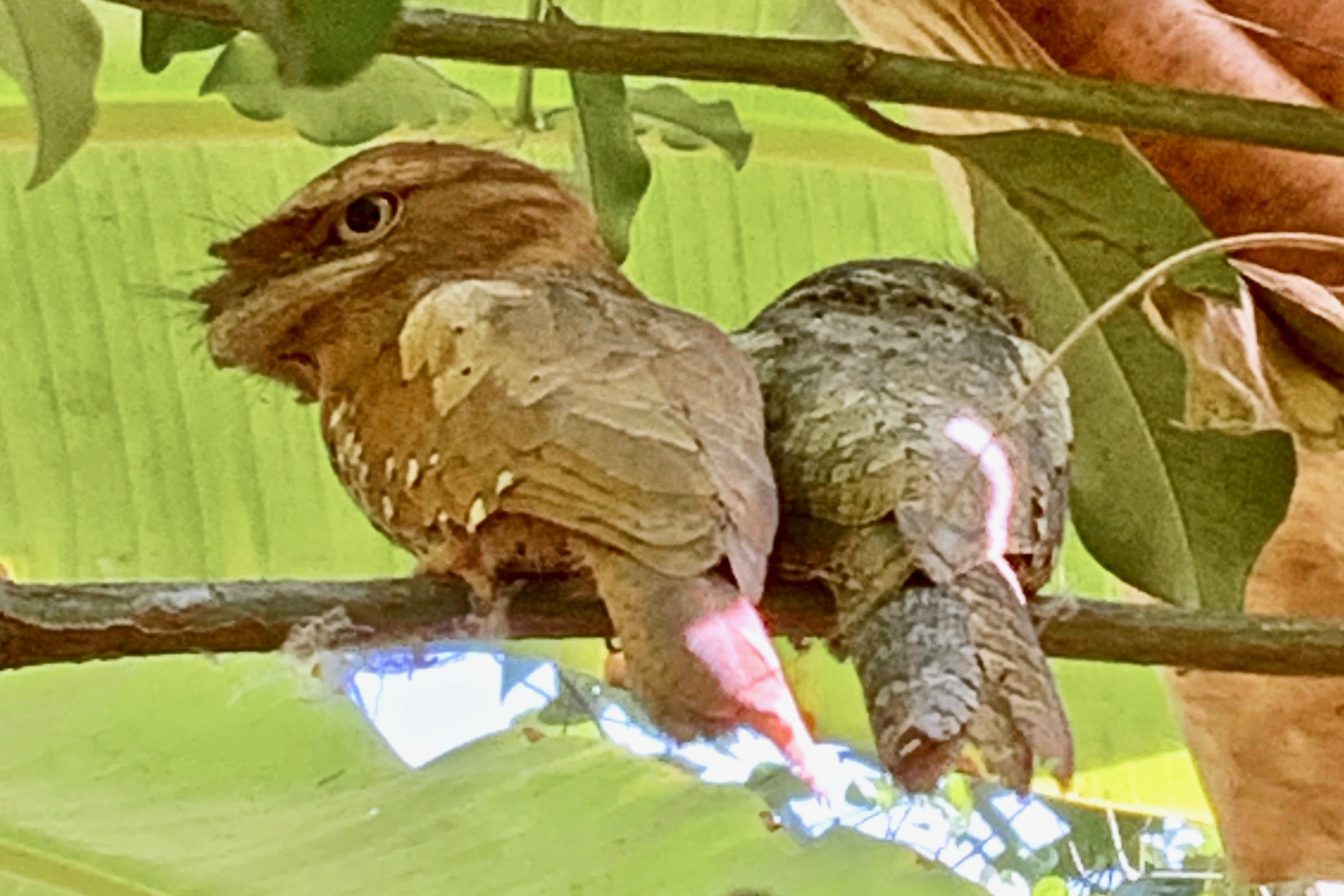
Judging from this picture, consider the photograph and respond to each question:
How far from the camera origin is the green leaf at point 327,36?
48cm

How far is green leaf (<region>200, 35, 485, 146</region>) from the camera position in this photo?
936 mm

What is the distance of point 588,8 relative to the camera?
3.72ft

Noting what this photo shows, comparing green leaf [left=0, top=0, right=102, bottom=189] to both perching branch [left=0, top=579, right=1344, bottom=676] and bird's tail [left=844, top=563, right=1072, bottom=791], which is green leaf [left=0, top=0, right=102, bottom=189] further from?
bird's tail [left=844, top=563, right=1072, bottom=791]

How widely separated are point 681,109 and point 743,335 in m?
0.12

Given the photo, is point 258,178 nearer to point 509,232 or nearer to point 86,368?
point 86,368

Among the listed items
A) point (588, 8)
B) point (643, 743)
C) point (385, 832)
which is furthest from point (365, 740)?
point (588, 8)

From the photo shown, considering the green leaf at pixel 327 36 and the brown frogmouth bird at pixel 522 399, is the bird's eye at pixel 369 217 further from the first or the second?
the green leaf at pixel 327 36

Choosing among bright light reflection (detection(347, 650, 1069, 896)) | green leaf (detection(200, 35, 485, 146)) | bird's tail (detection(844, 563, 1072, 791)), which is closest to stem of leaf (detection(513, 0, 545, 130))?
green leaf (detection(200, 35, 485, 146))

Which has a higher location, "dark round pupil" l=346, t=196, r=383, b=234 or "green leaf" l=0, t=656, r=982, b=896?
"dark round pupil" l=346, t=196, r=383, b=234

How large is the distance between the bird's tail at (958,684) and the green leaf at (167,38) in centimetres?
38

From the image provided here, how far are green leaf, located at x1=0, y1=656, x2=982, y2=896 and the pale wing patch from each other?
0.49 ft

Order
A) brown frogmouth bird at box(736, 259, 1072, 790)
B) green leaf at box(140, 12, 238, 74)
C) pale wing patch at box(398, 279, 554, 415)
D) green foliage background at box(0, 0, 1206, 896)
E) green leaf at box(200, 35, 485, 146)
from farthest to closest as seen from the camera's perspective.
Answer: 1. green foliage background at box(0, 0, 1206, 896)
2. green leaf at box(200, 35, 485, 146)
3. green leaf at box(140, 12, 238, 74)
4. pale wing patch at box(398, 279, 554, 415)
5. brown frogmouth bird at box(736, 259, 1072, 790)

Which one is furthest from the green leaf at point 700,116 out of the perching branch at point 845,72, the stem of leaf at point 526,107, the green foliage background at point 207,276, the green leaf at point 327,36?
the green leaf at point 327,36

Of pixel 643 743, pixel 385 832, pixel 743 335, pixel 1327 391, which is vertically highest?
pixel 1327 391
